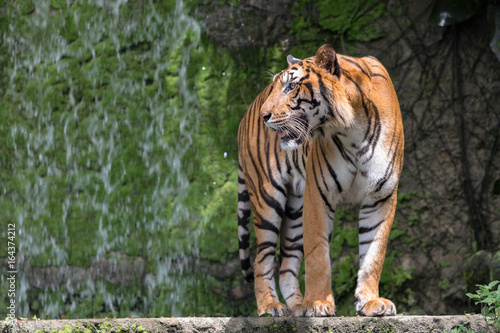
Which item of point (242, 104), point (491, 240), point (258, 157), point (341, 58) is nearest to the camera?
point (341, 58)

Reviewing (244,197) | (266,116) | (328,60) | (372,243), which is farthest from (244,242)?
(328,60)

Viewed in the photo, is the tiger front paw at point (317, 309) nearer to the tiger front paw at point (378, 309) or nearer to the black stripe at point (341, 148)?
the tiger front paw at point (378, 309)

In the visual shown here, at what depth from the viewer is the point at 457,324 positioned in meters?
2.44

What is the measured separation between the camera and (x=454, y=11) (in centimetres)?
514

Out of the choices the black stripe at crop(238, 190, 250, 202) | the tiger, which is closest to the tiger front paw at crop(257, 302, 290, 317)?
the tiger

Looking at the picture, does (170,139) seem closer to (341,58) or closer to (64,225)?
(64,225)

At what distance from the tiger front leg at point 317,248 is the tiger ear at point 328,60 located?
0.56 metres

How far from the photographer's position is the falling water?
18.3ft

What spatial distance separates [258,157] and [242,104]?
2149mm

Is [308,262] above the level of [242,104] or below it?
below

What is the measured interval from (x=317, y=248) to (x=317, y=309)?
306 millimetres

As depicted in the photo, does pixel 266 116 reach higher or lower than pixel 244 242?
higher

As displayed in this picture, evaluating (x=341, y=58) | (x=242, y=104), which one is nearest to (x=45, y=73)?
(x=242, y=104)

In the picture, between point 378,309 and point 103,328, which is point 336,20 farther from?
point 103,328
